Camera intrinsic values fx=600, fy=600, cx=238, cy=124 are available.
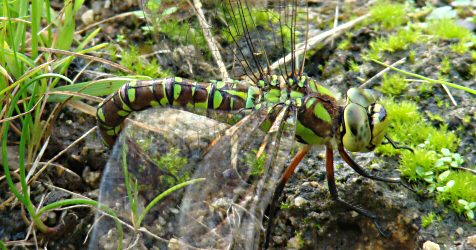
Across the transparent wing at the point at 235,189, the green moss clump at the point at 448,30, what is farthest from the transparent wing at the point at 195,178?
the green moss clump at the point at 448,30

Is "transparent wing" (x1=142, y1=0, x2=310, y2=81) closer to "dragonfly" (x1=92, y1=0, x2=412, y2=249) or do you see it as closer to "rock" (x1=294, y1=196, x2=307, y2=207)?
"dragonfly" (x1=92, y1=0, x2=412, y2=249)

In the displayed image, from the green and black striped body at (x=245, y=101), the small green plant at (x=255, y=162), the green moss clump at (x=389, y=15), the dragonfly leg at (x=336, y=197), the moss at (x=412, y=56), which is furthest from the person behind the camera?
the green moss clump at (x=389, y=15)

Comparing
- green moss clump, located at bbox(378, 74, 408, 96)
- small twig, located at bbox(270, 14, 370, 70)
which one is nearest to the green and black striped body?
small twig, located at bbox(270, 14, 370, 70)

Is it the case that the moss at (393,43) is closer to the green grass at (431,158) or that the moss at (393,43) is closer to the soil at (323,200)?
the soil at (323,200)

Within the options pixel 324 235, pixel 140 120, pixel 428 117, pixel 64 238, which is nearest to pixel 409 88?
pixel 428 117

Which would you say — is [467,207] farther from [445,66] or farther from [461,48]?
[461,48]

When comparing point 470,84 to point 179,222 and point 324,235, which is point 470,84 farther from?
point 179,222

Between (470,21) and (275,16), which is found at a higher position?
(275,16)
